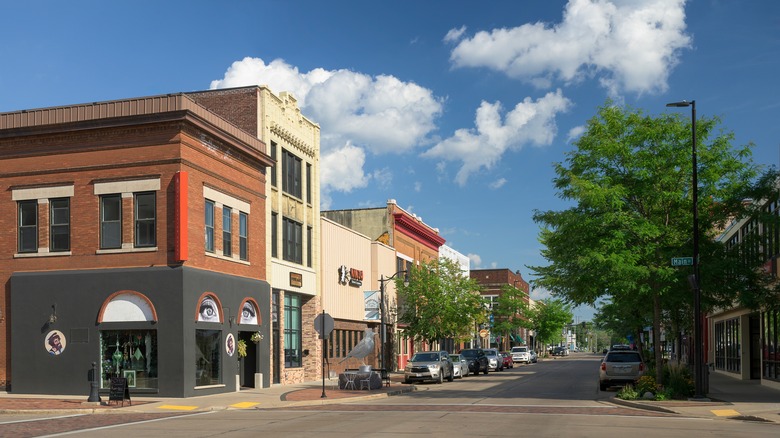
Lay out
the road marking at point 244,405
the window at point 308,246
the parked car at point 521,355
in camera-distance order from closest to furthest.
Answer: the road marking at point 244,405 → the window at point 308,246 → the parked car at point 521,355

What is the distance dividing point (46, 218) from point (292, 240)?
41.0 ft

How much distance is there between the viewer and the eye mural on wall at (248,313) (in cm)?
3466

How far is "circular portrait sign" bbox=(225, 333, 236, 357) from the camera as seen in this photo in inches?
1298

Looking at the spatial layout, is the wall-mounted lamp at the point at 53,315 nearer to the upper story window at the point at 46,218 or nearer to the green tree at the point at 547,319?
the upper story window at the point at 46,218

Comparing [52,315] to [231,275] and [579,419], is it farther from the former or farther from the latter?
[579,419]

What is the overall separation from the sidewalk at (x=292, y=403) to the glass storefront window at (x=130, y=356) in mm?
1041

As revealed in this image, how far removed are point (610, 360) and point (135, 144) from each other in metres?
20.4

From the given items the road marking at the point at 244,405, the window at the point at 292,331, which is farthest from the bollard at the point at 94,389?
the window at the point at 292,331

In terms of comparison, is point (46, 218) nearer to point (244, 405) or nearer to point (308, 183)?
point (244, 405)

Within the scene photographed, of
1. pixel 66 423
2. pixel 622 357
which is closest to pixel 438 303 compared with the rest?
pixel 622 357

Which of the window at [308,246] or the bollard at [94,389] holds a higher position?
the window at [308,246]

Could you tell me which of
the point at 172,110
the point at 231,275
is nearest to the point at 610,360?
the point at 231,275

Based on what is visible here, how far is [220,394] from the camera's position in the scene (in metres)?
32.0

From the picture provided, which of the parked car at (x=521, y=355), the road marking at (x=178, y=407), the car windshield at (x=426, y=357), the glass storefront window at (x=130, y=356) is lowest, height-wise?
the parked car at (x=521, y=355)
